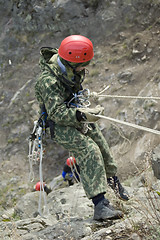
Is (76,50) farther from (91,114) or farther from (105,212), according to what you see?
(105,212)

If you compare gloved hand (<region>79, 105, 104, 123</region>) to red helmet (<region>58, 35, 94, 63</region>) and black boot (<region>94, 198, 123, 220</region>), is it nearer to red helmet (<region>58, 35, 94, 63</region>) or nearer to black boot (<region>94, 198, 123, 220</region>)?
red helmet (<region>58, 35, 94, 63</region>)

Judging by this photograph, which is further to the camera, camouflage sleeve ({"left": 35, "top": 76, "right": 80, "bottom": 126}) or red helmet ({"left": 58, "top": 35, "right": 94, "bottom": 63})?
red helmet ({"left": 58, "top": 35, "right": 94, "bottom": 63})

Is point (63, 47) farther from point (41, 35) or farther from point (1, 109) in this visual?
point (41, 35)

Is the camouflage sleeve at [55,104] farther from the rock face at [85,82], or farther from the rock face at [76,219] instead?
the rock face at [85,82]

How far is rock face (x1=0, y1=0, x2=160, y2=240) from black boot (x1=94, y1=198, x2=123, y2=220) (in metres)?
1.28

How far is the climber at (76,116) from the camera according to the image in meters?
3.71

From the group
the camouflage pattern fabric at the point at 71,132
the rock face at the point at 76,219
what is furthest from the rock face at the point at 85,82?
the camouflage pattern fabric at the point at 71,132

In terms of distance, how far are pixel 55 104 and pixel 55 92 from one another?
Answer: 7.9 inches

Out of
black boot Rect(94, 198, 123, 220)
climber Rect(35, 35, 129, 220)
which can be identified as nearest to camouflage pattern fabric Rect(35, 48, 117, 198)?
climber Rect(35, 35, 129, 220)

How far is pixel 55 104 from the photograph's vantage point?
3.83m

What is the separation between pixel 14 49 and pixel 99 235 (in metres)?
14.4

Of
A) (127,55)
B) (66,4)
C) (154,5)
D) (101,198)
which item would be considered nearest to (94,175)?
(101,198)

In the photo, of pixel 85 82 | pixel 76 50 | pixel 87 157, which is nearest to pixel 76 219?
pixel 87 157

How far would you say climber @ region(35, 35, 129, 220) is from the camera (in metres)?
3.71
